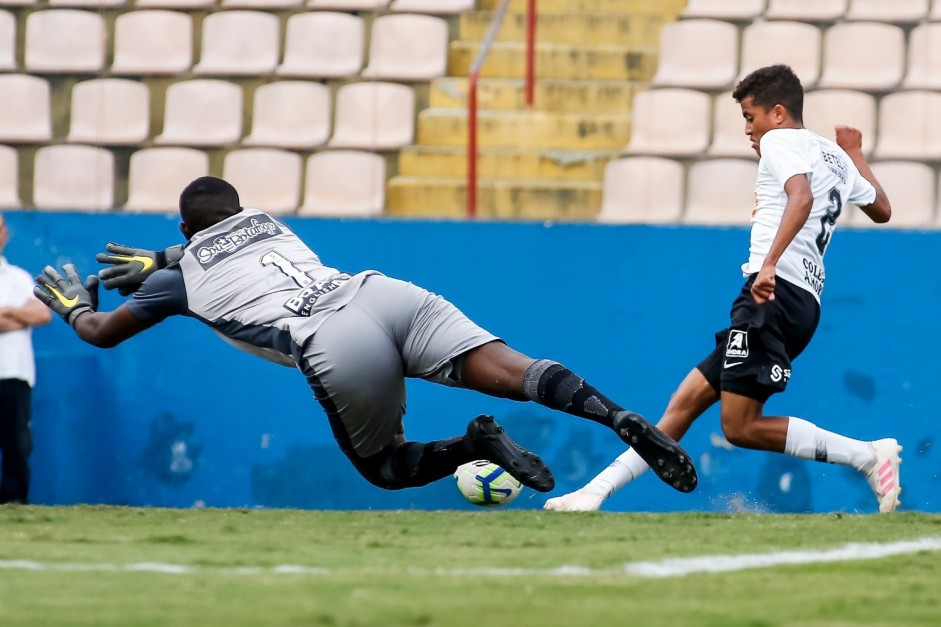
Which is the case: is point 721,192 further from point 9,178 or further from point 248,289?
point 9,178

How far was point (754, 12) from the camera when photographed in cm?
791

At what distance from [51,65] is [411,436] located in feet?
Answer: 9.57

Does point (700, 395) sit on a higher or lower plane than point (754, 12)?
lower

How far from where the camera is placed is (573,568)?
3.90 m

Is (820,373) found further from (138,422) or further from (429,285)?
(138,422)

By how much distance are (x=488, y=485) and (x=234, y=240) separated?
1319 millimetres

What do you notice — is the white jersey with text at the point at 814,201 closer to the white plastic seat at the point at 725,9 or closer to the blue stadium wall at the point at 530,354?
the blue stadium wall at the point at 530,354

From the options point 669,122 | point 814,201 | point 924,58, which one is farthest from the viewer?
point 669,122

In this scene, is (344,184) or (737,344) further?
(344,184)

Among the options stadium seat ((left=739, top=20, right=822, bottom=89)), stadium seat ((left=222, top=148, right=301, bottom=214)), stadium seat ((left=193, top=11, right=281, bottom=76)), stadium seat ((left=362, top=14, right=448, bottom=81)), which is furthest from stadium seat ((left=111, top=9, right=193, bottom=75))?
stadium seat ((left=739, top=20, right=822, bottom=89))

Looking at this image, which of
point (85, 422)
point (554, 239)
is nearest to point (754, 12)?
point (554, 239)

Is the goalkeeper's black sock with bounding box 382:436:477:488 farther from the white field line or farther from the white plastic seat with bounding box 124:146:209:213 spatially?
the white plastic seat with bounding box 124:146:209:213

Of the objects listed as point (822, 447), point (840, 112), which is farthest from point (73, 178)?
point (822, 447)

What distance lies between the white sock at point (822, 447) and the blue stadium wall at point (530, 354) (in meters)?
1.20
